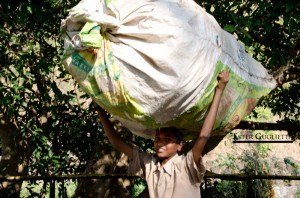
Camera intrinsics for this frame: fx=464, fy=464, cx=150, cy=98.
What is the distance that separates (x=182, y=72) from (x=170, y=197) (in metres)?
0.71

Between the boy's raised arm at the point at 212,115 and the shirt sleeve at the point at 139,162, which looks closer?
the boy's raised arm at the point at 212,115

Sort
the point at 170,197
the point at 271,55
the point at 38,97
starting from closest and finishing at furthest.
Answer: the point at 170,197 → the point at 271,55 → the point at 38,97

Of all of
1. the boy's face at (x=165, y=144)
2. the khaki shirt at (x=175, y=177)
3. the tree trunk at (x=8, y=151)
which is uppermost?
the tree trunk at (x=8, y=151)

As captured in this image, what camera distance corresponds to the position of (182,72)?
2.07 meters

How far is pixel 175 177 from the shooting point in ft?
7.97

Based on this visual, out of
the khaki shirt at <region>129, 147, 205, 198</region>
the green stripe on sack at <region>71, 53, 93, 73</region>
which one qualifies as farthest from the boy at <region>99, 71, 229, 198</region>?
the green stripe on sack at <region>71, 53, 93, 73</region>

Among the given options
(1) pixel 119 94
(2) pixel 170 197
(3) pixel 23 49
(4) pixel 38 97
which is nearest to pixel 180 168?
(2) pixel 170 197

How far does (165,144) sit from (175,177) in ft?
Result: 0.62

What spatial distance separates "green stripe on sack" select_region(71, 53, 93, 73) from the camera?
7.11ft

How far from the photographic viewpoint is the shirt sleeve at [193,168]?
7.79 feet

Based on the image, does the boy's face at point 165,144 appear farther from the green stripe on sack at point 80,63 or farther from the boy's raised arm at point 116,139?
the green stripe on sack at point 80,63

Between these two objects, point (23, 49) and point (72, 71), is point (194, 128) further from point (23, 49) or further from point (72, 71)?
point (23, 49)

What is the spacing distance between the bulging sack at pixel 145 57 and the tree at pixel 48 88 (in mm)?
1364

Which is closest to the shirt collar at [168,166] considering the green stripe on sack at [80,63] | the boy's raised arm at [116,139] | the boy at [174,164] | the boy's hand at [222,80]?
the boy at [174,164]
